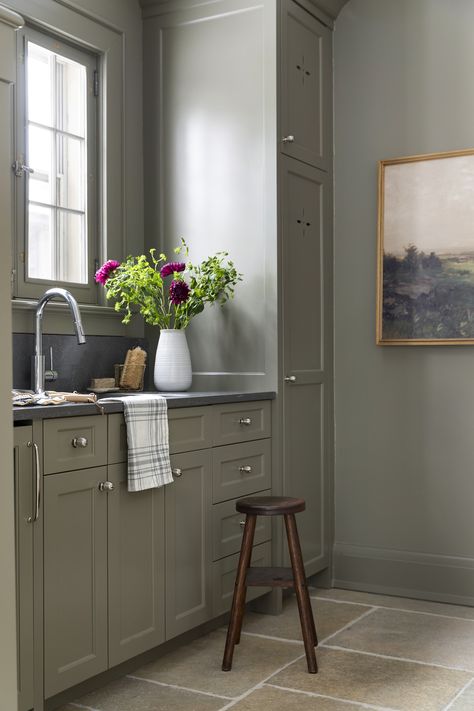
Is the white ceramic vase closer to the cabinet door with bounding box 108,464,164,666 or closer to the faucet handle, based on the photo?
the faucet handle

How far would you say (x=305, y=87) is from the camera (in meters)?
3.91

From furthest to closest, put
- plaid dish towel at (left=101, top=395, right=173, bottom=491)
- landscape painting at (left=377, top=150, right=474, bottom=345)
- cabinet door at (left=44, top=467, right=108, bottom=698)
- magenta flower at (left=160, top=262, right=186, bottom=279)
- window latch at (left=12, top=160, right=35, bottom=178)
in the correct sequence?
landscape painting at (left=377, top=150, right=474, bottom=345) < magenta flower at (left=160, top=262, right=186, bottom=279) < window latch at (left=12, top=160, right=35, bottom=178) < plaid dish towel at (left=101, top=395, right=173, bottom=491) < cabinet door at (left=44, top=467, right=108, bottom=698)

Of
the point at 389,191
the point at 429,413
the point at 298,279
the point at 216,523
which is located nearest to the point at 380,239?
the point at 389,191

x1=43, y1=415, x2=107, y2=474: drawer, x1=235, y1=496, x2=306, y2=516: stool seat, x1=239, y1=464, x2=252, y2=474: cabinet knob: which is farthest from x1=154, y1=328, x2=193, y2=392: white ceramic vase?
x1=43, y1=415, x2=107, y2=474: drawer

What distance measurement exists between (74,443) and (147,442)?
1.12 ft

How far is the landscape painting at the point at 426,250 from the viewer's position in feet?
12.6

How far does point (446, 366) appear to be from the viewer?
12.8 ft

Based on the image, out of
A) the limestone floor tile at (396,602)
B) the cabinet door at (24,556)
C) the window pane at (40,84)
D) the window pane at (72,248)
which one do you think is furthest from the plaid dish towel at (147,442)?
the limestone floor tile at (396,602)

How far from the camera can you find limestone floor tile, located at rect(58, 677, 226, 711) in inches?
106

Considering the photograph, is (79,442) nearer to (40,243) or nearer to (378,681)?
(40,243)

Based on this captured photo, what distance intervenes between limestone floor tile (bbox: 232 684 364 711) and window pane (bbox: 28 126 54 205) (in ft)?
6.60

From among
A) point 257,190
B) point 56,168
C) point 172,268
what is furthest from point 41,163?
point 257,190

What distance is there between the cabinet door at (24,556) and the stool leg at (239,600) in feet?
2.60

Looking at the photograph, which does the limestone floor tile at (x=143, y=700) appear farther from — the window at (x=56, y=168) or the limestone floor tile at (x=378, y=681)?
the window at (x=56, y=168)
